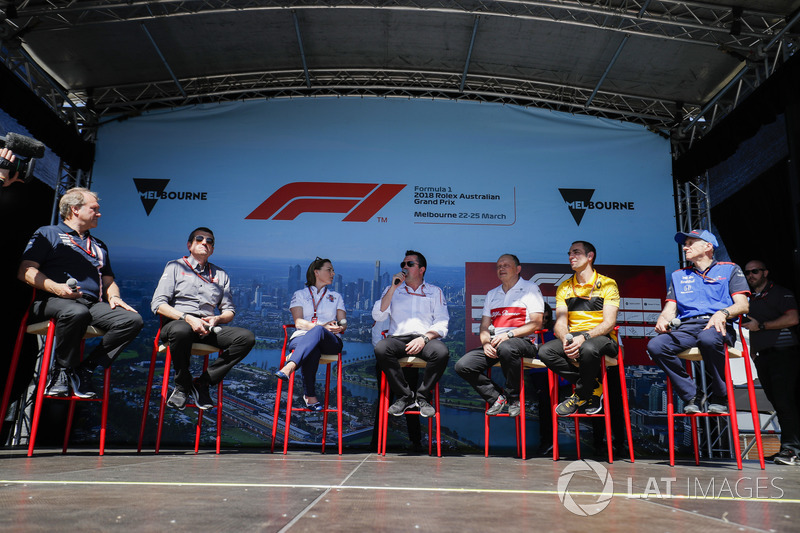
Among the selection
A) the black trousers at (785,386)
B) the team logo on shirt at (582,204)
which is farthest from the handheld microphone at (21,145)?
the black trousers at (785,386)

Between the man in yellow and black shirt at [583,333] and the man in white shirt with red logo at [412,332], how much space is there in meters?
0.72

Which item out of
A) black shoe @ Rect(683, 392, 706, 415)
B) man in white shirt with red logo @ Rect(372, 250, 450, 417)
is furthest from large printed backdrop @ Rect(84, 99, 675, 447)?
black shoe @ Rect(683, 392, 706, 415)

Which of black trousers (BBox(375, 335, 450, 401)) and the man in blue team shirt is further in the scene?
black trousers (BBox(375, 335, 450, 401))

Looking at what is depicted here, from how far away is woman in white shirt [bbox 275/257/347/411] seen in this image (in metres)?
3.73

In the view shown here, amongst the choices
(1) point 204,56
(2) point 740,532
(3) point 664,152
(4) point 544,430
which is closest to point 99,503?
(2) point 740,532

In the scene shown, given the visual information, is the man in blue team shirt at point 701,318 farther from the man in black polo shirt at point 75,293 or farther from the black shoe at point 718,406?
the man in black polo shirt at point 75,293

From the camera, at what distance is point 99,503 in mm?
1344

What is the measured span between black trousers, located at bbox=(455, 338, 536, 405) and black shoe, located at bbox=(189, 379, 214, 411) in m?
1.56

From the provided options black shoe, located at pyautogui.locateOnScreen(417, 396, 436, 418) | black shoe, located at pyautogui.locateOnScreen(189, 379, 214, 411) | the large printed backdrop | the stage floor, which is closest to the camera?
the stage floor

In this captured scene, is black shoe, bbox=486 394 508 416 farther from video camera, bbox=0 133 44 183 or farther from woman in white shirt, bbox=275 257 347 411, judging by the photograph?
video camera, bbox=0 133 44 183

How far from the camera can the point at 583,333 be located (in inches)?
133

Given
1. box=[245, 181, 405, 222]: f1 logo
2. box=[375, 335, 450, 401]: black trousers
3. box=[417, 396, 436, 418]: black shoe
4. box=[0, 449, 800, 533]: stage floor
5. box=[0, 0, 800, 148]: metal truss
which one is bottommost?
box=[0, 449, 800, 533]: stage floor

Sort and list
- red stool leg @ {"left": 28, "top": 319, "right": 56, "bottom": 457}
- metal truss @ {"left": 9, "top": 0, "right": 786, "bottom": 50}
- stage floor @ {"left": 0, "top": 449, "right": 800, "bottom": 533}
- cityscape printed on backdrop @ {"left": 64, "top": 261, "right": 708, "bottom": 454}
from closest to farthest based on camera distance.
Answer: stage floor @ {"left": 0, "top": 449, "right": 800, "bottom": 533}
red stool leg @ {"left": 28, "top": 319, "right": 56, "bottom": 457}
metal truss @ {"left": 9, "top": 0, "right": 786, "bottom": 50}
cityscape printed on backdrop @ {"left": 64, "top": 261, "right": 708, "bottom": 454}

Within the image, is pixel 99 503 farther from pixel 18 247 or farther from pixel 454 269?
pixel 454 269
